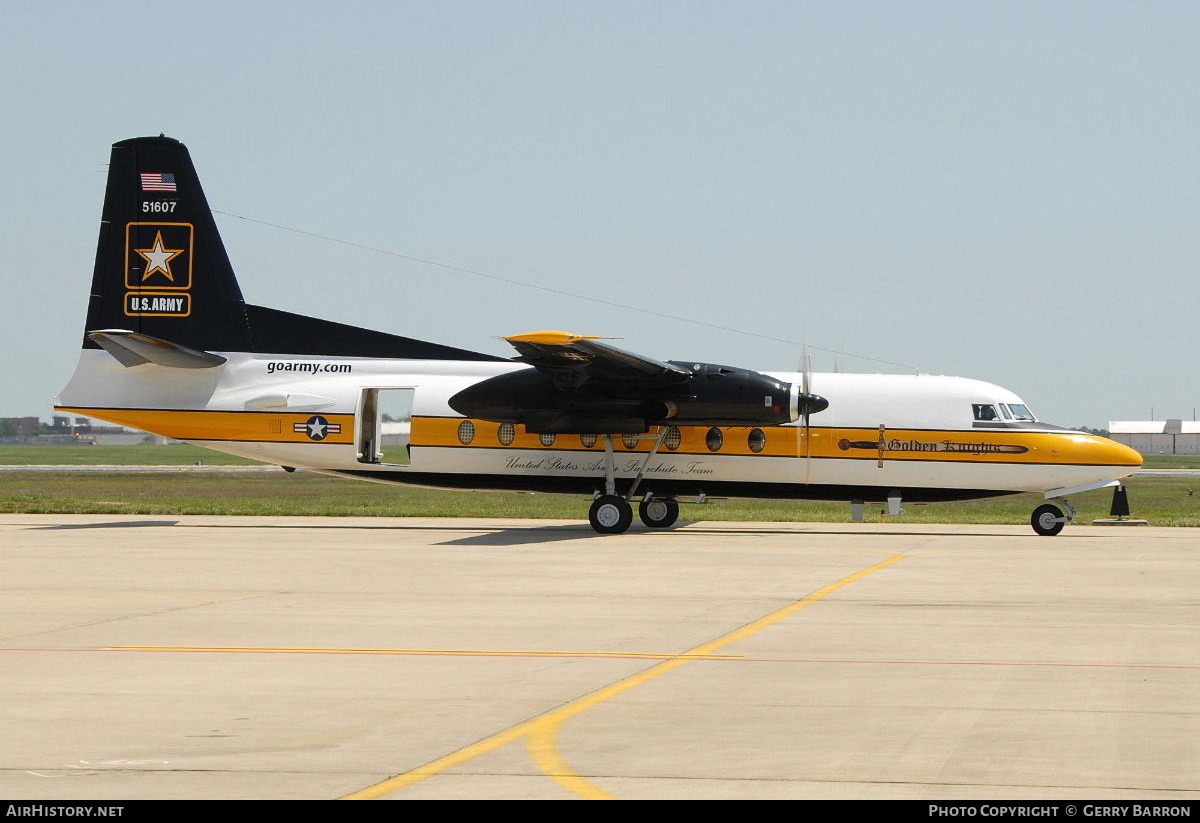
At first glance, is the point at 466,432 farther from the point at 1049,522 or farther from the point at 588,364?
the point at 1049,522

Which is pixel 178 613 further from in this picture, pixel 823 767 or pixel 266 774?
pixel 823 767

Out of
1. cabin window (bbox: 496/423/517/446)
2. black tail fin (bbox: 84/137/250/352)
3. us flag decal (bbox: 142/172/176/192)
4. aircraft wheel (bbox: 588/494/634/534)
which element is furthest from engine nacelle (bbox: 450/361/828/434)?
us flag decal (bbox: 142/172/176/192)

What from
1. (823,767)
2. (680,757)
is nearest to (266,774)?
(680,757)

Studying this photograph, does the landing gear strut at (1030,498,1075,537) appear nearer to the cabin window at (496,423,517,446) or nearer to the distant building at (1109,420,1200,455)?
the cabin window at (496,423,517,446)

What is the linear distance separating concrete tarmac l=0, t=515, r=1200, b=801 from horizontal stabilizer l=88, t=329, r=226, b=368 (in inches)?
291

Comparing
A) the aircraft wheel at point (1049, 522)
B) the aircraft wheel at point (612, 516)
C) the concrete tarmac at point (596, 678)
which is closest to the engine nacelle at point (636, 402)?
the aircraft wheel at point (612, 516)

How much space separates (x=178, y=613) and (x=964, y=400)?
17.5 meters

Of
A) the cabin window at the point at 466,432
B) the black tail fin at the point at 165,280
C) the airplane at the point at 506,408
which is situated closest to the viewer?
the airplane at the point at 506,408

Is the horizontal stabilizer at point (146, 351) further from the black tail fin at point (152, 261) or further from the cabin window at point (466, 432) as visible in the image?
the cabin window at point (466, 432)

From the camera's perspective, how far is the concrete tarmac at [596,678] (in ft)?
22.4

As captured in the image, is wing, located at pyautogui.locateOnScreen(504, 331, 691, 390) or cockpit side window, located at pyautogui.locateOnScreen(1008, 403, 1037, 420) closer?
wing, located at pyautogui.locateOnScreen(504, 331, 691, 390)

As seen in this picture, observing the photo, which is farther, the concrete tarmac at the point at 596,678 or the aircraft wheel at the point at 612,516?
the aircraft wheel at the point at 612,516

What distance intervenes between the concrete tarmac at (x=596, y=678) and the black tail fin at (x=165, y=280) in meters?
9.09

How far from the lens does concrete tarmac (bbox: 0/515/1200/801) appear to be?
Answer: 22.4 ft
